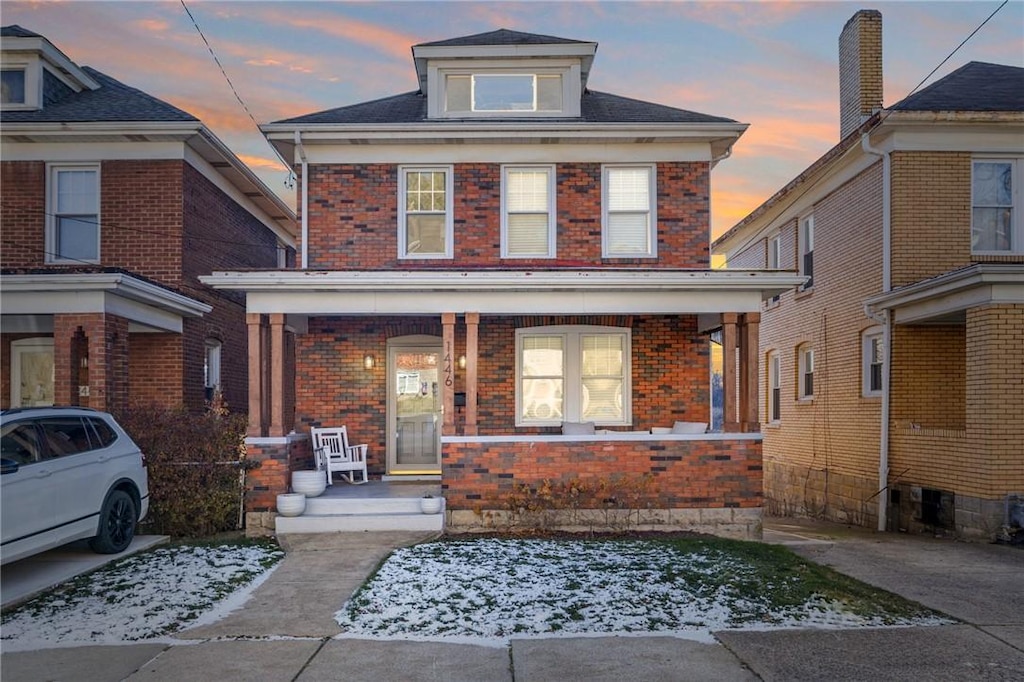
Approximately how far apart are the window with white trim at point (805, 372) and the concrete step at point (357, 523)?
10.00 m

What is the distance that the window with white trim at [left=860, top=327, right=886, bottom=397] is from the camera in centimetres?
1422

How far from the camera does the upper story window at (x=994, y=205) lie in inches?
523

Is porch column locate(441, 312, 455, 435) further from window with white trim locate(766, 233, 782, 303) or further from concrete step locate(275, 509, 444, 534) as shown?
window with white trim locate(766, 233, 782, 303)

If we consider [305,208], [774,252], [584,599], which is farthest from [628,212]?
[774,252]

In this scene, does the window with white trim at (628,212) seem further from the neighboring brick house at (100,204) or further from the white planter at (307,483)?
the neighboring brick house at (100,204)

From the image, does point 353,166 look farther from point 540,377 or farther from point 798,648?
point 798,648

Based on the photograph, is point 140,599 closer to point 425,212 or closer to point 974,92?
point 425,212

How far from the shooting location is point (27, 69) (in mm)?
14000

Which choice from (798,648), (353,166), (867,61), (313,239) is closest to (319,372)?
(313,239)

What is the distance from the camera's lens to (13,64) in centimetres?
1398

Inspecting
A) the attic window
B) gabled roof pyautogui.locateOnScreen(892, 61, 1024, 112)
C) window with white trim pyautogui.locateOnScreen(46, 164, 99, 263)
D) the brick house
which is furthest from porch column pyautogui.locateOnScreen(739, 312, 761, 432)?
window with white trim pyautogui.locateOnScreen(46, 164, 99, 263)

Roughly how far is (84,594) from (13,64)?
35.0ft

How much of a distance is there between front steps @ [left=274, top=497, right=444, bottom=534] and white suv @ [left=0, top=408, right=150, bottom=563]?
74.1 inches

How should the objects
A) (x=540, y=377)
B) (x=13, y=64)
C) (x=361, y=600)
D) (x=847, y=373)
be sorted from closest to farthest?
(x=361, y=600)
(x=540, y=377)
(x=13, y=64)
(x=847, y=373)
